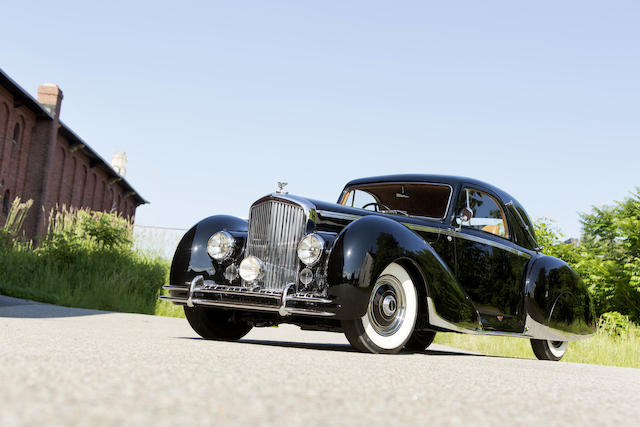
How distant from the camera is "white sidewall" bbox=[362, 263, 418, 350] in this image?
525cm

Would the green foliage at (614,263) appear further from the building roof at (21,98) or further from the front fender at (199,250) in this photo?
the building roof at (21,98)

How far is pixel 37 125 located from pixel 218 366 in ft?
107

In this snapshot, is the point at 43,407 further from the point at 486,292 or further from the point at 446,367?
the point at 486,292

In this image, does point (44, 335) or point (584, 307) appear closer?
point (44, 335)

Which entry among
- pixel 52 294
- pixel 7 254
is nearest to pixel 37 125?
pixel 7 254

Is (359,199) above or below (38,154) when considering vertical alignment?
below

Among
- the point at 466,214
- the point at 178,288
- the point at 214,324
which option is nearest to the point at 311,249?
the point at 178,288

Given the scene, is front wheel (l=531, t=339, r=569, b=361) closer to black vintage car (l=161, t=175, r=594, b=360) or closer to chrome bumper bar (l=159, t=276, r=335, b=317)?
black vintage car (l=161, t=175, r=594, b=360)

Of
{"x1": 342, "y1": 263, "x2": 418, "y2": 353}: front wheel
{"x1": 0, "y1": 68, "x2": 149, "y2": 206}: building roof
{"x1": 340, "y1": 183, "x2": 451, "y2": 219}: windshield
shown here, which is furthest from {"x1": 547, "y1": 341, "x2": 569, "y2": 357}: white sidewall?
{"x1": 0, "y1": 68, "x2": 149, "y2": 206}: building roof

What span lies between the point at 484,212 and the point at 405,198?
901mm

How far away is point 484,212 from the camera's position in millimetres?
7312

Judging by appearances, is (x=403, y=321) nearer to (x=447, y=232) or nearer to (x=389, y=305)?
(x=389, y=305)

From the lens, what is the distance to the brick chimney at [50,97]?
3303cm

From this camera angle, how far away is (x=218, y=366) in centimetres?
327
